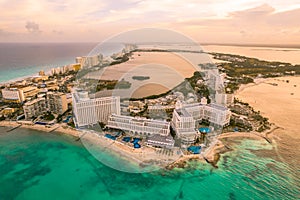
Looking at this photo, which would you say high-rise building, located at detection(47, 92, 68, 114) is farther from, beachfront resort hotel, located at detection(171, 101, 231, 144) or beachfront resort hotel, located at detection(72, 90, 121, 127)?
beachfront resort hotel, located at detection(171, 101, 231, 144)

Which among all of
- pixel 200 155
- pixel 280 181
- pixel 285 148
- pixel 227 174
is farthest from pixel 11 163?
pixel 285 148

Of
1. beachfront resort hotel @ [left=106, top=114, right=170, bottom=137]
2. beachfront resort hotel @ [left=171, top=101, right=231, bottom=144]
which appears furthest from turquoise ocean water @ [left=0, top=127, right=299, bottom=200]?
beachfront resort hotel @ [left=106, top=114, right=170, bottom=137]

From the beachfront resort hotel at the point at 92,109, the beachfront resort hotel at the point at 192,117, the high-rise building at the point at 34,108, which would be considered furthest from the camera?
the high-rise building at the point at 34,108

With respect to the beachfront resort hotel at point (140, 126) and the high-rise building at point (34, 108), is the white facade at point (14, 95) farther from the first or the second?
the beachfront resort hotel at point (140, 126)

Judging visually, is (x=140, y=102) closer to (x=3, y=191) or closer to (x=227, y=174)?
(x=227, y=174)

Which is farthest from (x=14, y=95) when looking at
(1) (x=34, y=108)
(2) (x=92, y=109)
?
(2) (x=92, y=109)

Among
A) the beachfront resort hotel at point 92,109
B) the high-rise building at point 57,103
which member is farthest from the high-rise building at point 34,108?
the beachfront resort hotel at point 92,109

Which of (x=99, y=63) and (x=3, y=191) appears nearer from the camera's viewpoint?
(x=3, y=191)

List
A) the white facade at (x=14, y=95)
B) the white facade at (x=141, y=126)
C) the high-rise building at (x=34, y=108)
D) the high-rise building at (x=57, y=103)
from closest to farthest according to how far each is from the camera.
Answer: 1. the white facade at (x=141, y=126)
2. the high-rise building at (x=34, y=108)
3. the high-rise building at (x=57, y=103)
4. the white facade at (x=14, y=95)
